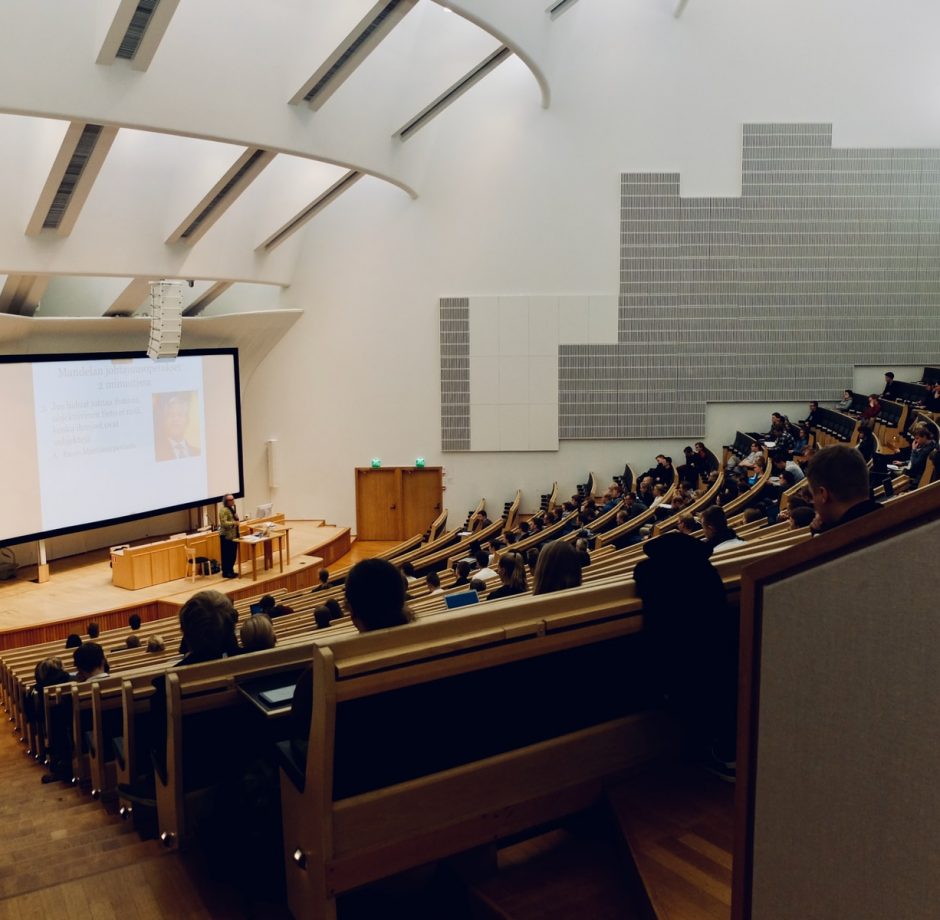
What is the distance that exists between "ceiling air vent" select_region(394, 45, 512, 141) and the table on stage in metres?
5.33

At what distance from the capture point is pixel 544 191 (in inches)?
556

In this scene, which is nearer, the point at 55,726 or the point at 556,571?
the point at 556,571

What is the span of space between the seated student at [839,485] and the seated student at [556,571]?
104cm

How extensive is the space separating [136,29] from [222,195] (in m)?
3.72

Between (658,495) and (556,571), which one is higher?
(556,571)

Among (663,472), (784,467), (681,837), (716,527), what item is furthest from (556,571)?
(663,472)

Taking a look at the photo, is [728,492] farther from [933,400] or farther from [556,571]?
[556,571]

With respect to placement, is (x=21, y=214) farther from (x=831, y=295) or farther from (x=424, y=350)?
(x=831, y=295)

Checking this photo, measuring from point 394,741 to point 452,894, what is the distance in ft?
1.66

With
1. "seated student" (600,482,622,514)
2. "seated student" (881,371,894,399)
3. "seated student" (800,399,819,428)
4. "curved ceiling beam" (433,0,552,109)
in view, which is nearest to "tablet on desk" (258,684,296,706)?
"curved ceiling beam" (433,0,552,109)

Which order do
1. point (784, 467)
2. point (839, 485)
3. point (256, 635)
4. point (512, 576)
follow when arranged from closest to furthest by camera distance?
point (839, 485) → point (256, 635) → point (512, 576) → point (784, 467)

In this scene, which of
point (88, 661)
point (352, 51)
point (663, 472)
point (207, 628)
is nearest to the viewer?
point (207, 628)

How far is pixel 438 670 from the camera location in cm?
237

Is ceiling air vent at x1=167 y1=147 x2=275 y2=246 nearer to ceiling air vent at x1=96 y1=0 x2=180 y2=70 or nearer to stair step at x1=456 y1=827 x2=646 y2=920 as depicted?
ceiling air vent at x1=96 y1=0 x2=180 y2=70
